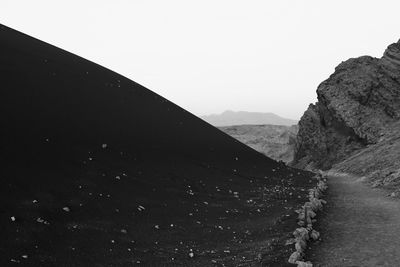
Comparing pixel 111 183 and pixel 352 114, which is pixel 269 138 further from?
pixel 111 183

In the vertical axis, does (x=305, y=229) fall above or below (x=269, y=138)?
below

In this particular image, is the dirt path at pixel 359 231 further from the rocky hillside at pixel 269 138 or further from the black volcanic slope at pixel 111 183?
the rocky hillside at pixel 269 138

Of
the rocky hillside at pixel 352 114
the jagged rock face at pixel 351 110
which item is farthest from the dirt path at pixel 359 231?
the jagged rock face at pixel 351 110

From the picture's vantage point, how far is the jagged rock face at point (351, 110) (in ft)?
153

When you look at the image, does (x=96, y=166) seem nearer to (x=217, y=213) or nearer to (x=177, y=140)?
(x=217, y=213)

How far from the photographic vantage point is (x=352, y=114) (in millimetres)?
48156

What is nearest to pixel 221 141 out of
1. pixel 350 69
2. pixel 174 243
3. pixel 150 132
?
pixel 150 132

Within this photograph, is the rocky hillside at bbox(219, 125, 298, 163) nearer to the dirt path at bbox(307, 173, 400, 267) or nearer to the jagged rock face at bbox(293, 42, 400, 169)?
the jagged rock face at bbox(293, 42, 400, 169)

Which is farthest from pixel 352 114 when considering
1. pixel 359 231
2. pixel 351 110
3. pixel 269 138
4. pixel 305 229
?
pixel 269 138

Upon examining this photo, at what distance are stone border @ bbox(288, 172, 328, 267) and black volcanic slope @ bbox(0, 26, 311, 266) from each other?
1.73ft

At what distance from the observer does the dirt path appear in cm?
1392

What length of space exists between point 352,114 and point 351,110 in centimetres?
54

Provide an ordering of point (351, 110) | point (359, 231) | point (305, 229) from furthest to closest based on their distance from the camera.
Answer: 1. point (351, 110)
2. point (359, 231)
3. point (305, 229)

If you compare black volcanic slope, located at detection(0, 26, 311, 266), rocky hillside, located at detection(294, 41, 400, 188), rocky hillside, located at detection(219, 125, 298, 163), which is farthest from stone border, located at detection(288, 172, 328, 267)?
rocky hillside, located at detection(219, 125, 298, 163)
